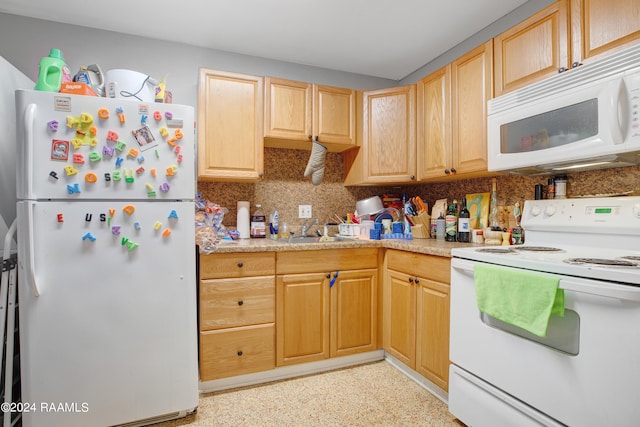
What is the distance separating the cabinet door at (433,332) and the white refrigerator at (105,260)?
130 centimetres

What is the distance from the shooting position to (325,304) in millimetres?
2164

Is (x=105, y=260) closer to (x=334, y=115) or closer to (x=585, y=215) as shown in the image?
(x=334, y=115)

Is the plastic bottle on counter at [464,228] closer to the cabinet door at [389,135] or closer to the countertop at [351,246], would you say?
the countertop at [351,246]

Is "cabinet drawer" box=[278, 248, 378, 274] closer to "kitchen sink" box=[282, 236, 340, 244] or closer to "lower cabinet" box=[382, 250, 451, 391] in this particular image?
"lower cabinet" box=[382, 250, 451, 391]

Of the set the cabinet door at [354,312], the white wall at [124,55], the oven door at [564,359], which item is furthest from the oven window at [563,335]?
the white wall at [124,55]

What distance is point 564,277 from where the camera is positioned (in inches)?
44.5

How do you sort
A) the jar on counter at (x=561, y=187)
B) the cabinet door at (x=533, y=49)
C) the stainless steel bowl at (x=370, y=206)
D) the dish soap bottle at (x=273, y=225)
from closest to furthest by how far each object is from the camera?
the cabinet door at (x=533, y=49) < the jar on counter at (x=561, y=187) < the dish soap bottle at (x=273, y=225) < the stainless steel bowl at (x=370, y=206)

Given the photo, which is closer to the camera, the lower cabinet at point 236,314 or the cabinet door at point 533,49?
the cabinet door at point 533,49

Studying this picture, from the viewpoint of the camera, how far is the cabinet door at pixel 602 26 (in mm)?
1303

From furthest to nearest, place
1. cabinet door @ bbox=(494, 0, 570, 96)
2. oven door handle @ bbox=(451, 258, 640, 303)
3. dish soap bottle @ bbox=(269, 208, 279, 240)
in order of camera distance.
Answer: dish soap bottle @ bbox=(269, 208, 279, 240), cabinet door @ bbox=(494, 0, 570, 96), oven door handle @ bbox=(451, 258, 640, 303)

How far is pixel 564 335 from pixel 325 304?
1.32 m

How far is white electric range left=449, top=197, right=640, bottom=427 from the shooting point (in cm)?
100

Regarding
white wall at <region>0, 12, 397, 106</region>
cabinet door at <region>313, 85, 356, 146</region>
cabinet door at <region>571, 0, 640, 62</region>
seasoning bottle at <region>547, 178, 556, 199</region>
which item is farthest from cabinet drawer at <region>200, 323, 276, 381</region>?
cabinet door at <region>571, 0, 640, 62</region>

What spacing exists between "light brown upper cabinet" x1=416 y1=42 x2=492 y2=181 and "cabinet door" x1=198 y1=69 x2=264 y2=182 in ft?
4.02
